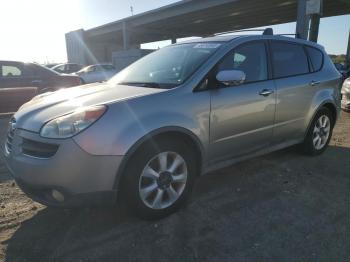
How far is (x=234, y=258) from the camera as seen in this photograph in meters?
2.63

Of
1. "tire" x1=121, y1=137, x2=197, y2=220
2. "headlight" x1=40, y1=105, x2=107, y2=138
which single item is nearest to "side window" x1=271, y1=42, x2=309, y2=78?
"tire" x1=121, y1=137, x2=197, y2=220

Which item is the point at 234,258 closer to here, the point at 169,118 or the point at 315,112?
the point at 169,118

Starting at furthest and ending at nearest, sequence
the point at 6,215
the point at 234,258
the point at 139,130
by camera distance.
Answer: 1. the point at 6,215
2. the point at 139,130
3. the point at 234,258

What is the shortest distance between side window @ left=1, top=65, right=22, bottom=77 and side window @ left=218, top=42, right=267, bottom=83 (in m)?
7.19

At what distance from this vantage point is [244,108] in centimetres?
371

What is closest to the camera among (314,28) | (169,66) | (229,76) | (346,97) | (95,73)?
(229,76)

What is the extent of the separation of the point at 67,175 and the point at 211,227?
134 centimetres

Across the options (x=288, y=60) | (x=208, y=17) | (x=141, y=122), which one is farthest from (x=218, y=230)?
(x=208, y=17)

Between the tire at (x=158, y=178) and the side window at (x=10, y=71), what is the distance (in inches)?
291

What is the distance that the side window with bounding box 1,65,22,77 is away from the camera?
29.4 feet

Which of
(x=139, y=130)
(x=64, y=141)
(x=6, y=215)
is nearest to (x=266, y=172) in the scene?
(x=139, y=130)

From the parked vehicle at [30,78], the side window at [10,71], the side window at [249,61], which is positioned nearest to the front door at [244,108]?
the side window at [249,61]

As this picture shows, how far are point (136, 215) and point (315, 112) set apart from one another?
3043mm

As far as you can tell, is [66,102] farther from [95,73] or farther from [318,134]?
[95,73]
